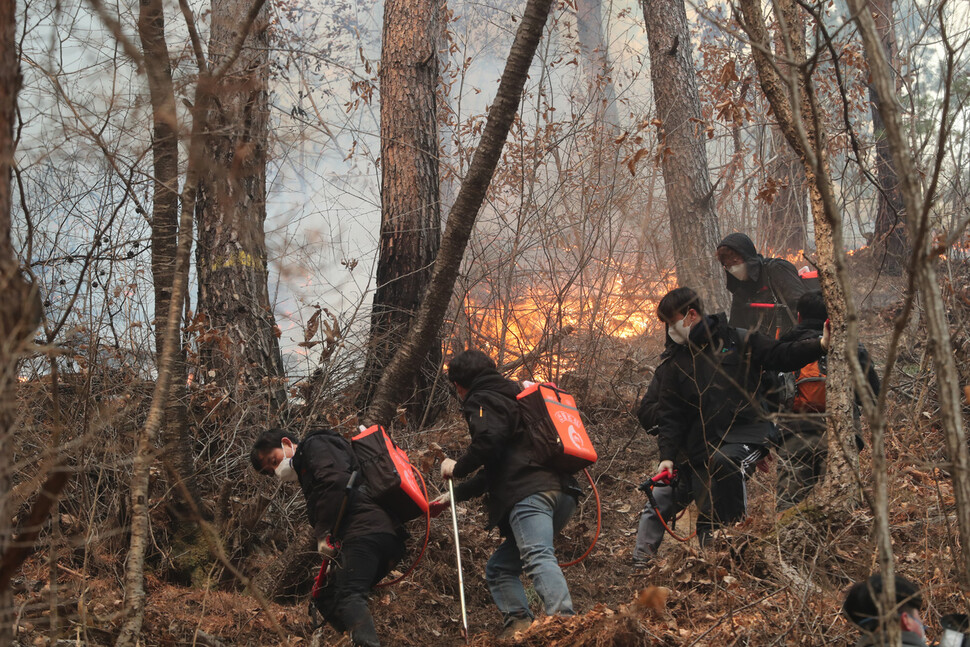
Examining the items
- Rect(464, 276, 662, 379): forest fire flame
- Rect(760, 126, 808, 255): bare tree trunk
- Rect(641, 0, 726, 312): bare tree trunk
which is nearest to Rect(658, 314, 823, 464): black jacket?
Rect(464, 276, 662, 379): forest fire flame

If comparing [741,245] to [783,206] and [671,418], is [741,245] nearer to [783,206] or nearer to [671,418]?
[671,418]

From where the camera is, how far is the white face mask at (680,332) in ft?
17.1

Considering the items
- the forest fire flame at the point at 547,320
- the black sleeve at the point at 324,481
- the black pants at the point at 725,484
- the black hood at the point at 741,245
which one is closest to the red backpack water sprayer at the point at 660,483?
the black pants at the point at 725,484

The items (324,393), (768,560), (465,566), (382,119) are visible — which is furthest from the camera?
(382,119)

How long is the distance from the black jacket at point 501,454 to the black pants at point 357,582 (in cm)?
62

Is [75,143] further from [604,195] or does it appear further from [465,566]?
[604,195]

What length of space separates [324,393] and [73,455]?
224cm

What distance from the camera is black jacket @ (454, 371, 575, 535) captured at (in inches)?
192

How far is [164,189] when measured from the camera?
16.5ft

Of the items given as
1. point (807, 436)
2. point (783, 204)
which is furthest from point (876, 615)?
point (783, 204)

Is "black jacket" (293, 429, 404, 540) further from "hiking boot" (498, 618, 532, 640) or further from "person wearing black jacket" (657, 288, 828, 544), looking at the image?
"person wearing black jacket" (657, 288, 828, 544)

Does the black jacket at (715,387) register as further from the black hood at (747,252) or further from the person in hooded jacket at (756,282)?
the black hood at (747,252)

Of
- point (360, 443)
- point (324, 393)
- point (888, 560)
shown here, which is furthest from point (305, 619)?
point (888, 560)

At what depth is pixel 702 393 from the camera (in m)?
5.03
